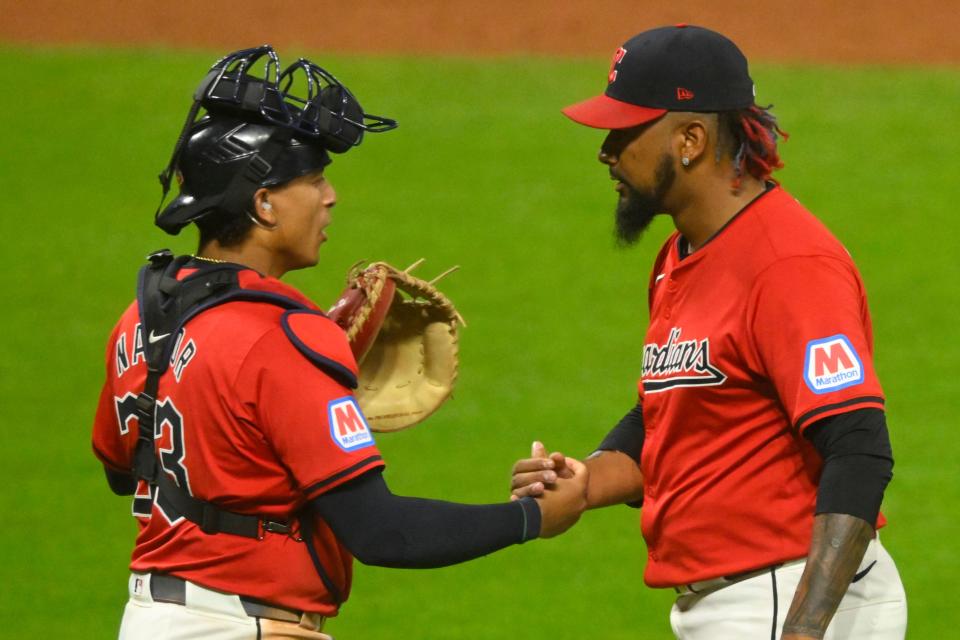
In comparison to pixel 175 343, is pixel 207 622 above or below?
below

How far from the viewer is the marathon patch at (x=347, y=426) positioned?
3145mm

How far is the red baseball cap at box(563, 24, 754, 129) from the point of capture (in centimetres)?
352

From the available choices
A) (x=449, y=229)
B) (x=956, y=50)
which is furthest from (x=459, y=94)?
(x=956, y=50)

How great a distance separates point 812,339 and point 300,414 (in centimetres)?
109

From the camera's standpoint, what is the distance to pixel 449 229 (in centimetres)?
1260

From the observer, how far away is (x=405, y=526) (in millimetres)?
3217

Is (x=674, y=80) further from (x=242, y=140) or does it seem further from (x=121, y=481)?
(x=121, y=481)

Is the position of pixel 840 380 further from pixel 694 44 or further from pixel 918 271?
pixel 918 271

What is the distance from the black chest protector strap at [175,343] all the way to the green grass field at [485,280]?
3.66 meters

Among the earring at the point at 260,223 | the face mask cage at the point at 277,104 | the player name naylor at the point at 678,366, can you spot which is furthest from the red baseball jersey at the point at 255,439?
the player name naylor at the point at 678,366

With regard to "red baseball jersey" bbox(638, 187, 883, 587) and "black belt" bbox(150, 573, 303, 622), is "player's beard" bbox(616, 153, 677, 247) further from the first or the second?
"black belt" bbox(150, 573, 303, 622)

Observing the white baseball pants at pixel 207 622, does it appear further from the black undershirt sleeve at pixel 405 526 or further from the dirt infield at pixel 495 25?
the dirt infield at pixel 495 25

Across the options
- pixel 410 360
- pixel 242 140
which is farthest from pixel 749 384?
pixel 242 140

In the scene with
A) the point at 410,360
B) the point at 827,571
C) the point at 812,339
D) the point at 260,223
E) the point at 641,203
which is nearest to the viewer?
A: the point at 827,571
